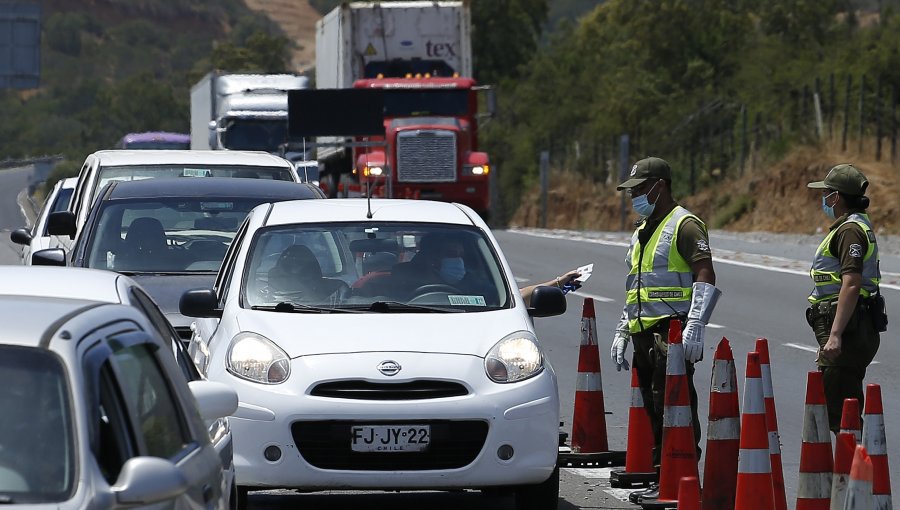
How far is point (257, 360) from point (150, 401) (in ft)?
10.4

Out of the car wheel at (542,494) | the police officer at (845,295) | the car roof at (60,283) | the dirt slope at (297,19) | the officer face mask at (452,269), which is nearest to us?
the car roof at (60,283)

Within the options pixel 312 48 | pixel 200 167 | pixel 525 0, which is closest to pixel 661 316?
pixel 200 167

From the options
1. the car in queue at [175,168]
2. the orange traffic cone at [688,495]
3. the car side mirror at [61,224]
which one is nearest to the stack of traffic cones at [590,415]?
the orange traffic cone at [688,495]

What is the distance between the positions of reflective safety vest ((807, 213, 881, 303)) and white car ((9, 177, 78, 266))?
21.6 feet

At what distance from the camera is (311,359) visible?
323 inches

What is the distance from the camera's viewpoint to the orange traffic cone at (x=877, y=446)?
22.2 feet

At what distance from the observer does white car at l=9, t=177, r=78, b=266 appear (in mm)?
15508

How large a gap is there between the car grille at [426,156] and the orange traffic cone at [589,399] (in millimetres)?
25708

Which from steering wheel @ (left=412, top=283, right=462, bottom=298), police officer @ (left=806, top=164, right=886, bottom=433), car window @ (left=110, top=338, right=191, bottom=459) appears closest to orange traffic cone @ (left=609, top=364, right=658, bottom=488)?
police officer @ (left=806, top=164, right=886, bottom=433)

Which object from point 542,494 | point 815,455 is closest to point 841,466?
point 815,455

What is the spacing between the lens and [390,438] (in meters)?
8.02

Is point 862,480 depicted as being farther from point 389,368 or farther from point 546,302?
point 546,302

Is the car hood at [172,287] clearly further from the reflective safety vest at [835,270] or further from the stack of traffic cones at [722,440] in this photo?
the stack of traffic cones at [722,440]

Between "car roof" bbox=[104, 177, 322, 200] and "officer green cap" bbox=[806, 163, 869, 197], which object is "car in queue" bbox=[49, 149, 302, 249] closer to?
"car roof" bbox=[104, 177, 322, 200]
